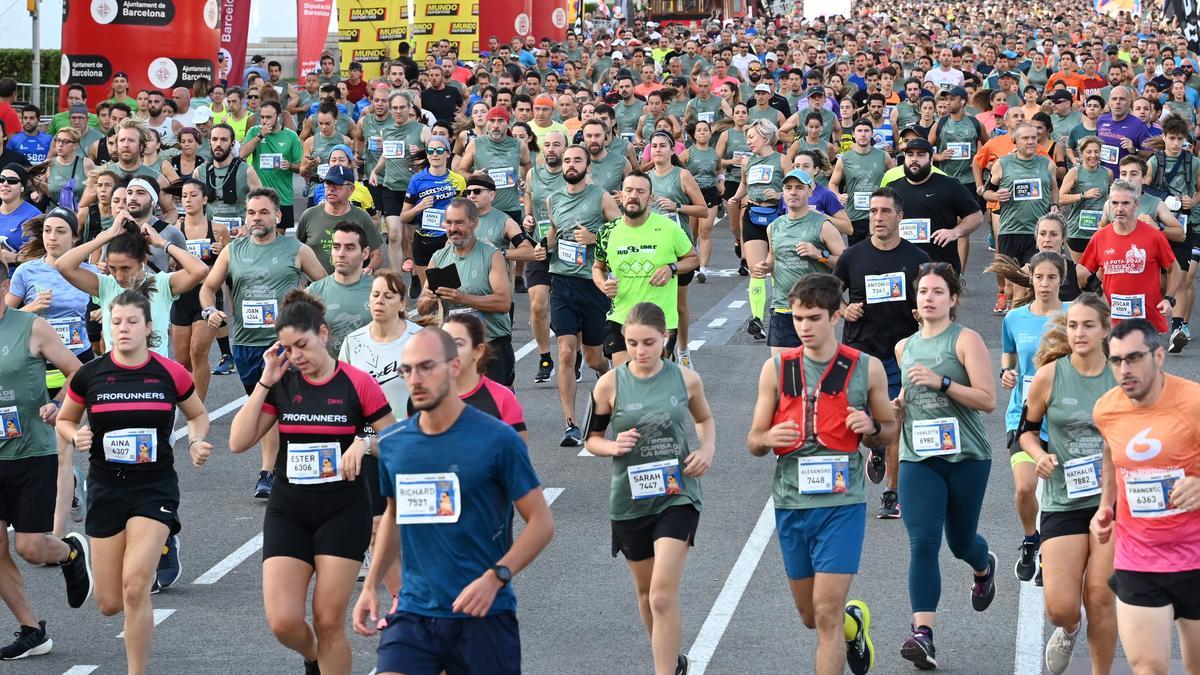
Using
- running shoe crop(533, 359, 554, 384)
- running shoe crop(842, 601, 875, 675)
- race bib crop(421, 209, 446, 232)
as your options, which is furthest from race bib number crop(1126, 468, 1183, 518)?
race bib crop(421, 209, 446, 232)

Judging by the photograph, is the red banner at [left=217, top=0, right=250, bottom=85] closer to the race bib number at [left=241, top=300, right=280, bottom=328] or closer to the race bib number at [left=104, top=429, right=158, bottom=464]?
the race bib number at [left=241, top=300, right=280, bottom=328]

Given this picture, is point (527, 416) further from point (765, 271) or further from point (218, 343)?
point (218, 343)

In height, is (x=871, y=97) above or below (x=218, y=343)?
above

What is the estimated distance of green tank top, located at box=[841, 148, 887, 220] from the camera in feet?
56.5

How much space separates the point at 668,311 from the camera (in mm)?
12430

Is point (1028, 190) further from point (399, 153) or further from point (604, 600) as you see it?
point (604, 600)

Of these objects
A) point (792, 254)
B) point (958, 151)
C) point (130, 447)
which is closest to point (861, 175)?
point (958, 151)

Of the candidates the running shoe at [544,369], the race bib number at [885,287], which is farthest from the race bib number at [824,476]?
the running shoe at [544,369]

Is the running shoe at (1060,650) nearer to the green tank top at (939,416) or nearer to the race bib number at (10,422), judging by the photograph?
the green tank top at (939,416)

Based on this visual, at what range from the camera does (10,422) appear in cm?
858

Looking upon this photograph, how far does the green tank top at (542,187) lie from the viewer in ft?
49.1

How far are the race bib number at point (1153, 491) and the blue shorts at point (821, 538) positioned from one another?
1.13 m

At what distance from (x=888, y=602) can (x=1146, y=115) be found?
1230 centimetres

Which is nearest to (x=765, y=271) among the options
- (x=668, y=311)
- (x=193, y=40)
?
(x=668, y=311)
